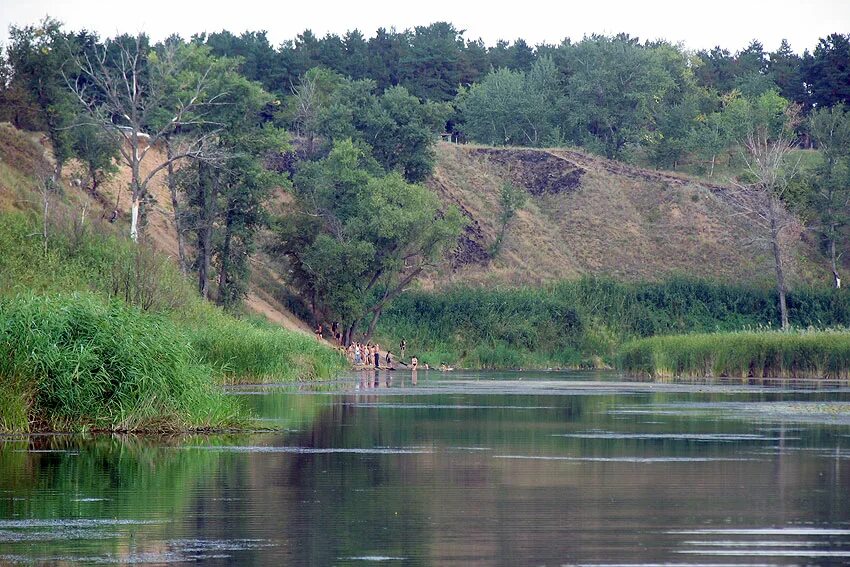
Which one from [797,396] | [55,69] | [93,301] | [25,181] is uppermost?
[55,69]

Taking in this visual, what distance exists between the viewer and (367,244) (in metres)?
70.9

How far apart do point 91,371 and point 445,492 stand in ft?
31.1

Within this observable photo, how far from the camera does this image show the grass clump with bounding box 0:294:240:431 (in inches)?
957

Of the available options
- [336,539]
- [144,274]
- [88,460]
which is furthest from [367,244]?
[336,539]

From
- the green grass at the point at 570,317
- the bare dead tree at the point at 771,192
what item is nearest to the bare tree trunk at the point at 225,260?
the green grass at the point at 570,317

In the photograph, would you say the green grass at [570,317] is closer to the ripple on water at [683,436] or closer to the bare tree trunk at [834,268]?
the bare tree trunk at [834,268]

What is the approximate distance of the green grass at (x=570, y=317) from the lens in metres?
78.3

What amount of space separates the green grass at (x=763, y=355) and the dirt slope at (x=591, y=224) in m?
36.3

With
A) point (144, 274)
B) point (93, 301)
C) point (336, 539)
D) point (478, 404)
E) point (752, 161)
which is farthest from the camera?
point (752, 161)

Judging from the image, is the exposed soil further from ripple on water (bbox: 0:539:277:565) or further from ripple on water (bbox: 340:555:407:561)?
ripple on water (bbox: 340:555:407:561)

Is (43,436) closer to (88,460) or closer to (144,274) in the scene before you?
(88,460)

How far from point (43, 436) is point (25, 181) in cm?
4265

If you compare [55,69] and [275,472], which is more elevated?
[55,69]

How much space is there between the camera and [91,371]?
24.6 m
